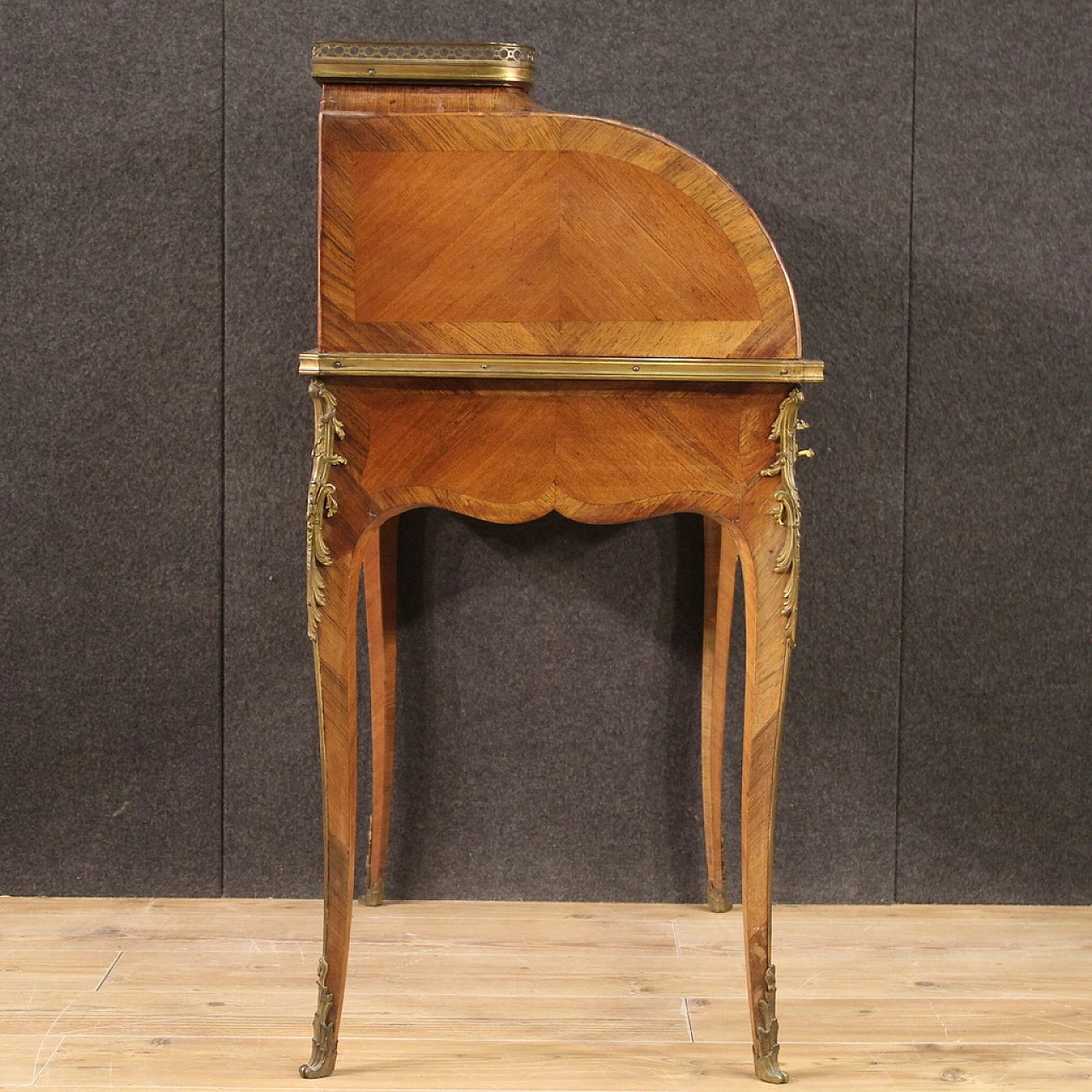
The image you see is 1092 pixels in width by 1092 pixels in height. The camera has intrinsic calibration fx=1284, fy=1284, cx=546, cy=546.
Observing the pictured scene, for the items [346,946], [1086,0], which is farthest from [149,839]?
[1086,0]

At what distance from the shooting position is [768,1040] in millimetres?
1564

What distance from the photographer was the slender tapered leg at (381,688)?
203 cm

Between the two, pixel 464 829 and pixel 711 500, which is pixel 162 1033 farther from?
pixel 711 500

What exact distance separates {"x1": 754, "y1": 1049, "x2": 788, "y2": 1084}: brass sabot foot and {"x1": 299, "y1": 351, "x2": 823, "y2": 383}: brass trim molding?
82 cm

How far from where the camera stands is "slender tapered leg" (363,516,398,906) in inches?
80.0

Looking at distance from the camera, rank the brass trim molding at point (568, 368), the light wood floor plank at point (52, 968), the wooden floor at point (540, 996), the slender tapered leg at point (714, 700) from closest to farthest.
Result: the brass trim molding at point (568, 368) → the wooden floor at point (540, 996) → the light wood floor plank at point (52, 968) → the slender tapered leg at point (714, 700)

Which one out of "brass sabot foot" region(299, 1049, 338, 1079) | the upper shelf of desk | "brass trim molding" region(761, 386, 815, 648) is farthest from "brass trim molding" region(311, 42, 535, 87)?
"brass sabot foot" region(299, 1049, 338, 1079)

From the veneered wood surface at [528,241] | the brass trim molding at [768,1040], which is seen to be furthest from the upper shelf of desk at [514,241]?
the brass trim molding at [768,1040]

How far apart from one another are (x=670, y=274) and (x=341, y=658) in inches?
23.8

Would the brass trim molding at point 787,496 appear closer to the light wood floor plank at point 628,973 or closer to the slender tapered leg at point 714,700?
the slender tapered leg at point 714,700

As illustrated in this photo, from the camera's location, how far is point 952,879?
7.01ft

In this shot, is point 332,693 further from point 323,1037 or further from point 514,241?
point 514,241

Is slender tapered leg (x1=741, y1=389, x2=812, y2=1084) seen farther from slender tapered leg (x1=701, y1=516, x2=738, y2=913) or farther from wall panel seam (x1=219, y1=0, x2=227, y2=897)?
wall panel seam (x1=219, y1=0, x2=227, y2=897)

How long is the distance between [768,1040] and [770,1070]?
0.04m
